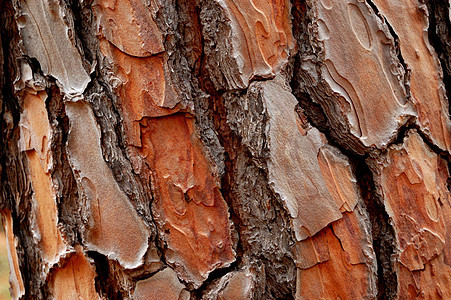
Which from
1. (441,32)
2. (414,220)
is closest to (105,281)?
(414,220)

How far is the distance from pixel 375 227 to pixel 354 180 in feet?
0.30

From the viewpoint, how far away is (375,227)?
2.45 feet

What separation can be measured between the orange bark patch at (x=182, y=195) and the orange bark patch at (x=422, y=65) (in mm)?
395

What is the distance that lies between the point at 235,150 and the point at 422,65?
14.6 inches

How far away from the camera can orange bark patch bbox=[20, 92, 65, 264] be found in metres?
0.75

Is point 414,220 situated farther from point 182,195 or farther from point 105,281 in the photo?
point 105,281

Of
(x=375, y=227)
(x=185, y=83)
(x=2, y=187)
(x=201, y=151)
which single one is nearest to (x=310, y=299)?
(x=375, y=227)

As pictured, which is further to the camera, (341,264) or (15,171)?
(15,171)

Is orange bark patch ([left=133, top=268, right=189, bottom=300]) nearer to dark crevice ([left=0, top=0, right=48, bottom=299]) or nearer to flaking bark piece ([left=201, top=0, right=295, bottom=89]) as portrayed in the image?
dark crevice ([left=0, top=0, right=48, bottom=299])

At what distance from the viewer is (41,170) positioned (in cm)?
77

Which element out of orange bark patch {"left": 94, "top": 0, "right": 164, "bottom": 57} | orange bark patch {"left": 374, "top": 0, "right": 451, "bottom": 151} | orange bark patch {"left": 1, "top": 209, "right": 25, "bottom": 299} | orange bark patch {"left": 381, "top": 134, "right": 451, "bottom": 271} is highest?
orange bark patch {"left": 94, "top": 0, "right": 164, "bottom": 57}

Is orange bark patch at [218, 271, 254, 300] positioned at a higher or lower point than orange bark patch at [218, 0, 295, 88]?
lower

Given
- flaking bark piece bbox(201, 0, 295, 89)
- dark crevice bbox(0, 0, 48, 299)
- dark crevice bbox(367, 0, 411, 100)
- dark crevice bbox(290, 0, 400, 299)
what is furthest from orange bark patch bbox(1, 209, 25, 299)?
dark crevice bbox(367, 0, 411, 100)

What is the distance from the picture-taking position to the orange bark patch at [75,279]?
29.2 inches
